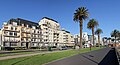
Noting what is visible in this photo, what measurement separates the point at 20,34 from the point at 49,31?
31926 millimetres

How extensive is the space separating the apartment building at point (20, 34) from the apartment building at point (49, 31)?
732cm

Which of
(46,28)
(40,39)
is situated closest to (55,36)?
(46,28)

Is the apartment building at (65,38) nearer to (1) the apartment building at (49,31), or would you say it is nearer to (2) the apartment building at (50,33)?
(2) the apartment building at (50,33)

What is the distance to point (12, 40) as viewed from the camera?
3565 inches

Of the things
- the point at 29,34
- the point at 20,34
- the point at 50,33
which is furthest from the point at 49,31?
the point at 20,34

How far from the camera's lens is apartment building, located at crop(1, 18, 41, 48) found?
3468 inches

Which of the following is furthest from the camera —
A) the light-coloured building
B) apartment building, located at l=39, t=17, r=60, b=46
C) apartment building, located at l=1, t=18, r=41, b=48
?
apartment building, located at l=39, t=17, r=60, b=46

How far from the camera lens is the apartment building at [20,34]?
289 ft

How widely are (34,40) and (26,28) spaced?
27.9 ft

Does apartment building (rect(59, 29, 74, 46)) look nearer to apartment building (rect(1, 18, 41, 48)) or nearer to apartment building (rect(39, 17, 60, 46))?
apartment building (rect(39, 17, 60, 46))

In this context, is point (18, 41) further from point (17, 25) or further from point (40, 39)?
point (40, 39)

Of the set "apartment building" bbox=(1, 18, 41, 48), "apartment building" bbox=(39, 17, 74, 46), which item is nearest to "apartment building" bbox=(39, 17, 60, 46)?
"apartment building" bbox=(39, 17, 74, 46)

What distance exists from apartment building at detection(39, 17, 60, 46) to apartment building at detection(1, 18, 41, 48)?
288 inches

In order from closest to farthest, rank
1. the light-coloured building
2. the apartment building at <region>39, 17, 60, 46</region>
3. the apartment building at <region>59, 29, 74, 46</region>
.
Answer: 1. the light-coloured building
2. the apartment building at <region>39, 17, 60, 46</region>
3. the apartment building at <region>59, 29, 74, 46</region>
